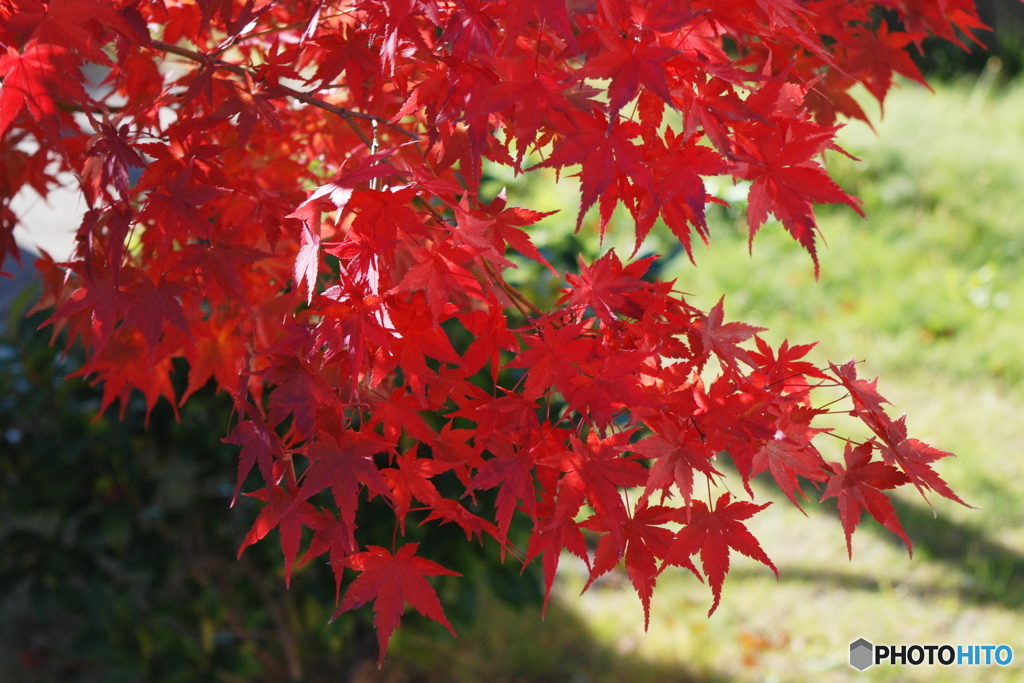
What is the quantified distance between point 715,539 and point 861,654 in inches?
63.5

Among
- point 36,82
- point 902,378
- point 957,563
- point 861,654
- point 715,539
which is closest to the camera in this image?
point 36,82

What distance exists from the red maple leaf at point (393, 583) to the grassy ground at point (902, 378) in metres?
1.60

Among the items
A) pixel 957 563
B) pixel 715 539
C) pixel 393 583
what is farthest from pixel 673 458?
pixel 957 563

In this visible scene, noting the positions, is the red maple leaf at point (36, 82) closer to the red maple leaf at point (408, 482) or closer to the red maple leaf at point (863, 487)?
the red maple leaf at point (408, 482)

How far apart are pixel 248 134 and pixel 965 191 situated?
420cm

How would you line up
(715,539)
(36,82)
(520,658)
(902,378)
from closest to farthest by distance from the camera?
(36,82) → (715,539) → (520,658) → (902,378)

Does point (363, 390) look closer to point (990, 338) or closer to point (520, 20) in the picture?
point (520, 20)

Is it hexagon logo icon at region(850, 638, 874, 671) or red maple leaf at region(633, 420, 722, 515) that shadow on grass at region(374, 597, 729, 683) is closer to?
hexagon logo icon at region(850, 638, 874, 671)

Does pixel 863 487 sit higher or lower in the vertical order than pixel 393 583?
higher

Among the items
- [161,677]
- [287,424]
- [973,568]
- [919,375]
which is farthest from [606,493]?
[919,375]

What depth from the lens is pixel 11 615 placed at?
102 inches

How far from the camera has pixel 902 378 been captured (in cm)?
350

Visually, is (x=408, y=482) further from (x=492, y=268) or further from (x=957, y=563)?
(x=957, y=563)

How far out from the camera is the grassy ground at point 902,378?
2494 mm
